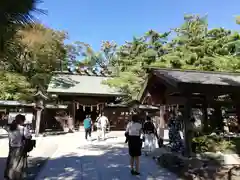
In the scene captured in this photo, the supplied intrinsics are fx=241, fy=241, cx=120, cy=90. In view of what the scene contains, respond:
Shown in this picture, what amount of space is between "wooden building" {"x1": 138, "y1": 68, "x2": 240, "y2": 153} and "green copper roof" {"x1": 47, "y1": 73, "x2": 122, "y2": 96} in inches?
429

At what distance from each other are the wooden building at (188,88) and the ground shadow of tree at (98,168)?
1720 millimetres

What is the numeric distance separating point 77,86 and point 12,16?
20565 millimetres

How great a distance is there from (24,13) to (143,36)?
2336cm

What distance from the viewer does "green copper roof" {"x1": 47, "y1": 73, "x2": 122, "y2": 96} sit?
70.4 ft

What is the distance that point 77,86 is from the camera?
75.5 ft

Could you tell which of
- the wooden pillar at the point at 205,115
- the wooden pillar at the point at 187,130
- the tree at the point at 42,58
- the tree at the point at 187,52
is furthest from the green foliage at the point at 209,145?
the tree at the point at 42,58

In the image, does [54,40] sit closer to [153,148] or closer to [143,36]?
[143,36]

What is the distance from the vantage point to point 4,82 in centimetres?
2008

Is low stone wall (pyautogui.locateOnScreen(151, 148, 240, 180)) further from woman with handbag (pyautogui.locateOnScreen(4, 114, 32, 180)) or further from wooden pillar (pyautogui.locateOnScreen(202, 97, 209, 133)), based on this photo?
woman with handbag (pyautogui.locateOnScreen(4, 114, 32, 180))

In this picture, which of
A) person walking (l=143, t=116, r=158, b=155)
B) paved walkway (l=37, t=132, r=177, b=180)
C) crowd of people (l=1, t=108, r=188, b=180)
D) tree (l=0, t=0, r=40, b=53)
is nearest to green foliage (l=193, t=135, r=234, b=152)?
crowd of people (l=1, t=108, r=188, b=180)

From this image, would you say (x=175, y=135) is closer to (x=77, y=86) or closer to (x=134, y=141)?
(x=134, y=141)

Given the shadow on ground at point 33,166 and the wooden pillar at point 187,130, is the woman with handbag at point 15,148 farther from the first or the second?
the wooden pillar at point 187,130

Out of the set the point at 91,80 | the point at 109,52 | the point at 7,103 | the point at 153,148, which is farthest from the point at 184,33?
the point at 109,52

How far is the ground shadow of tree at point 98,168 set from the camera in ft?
20.5
